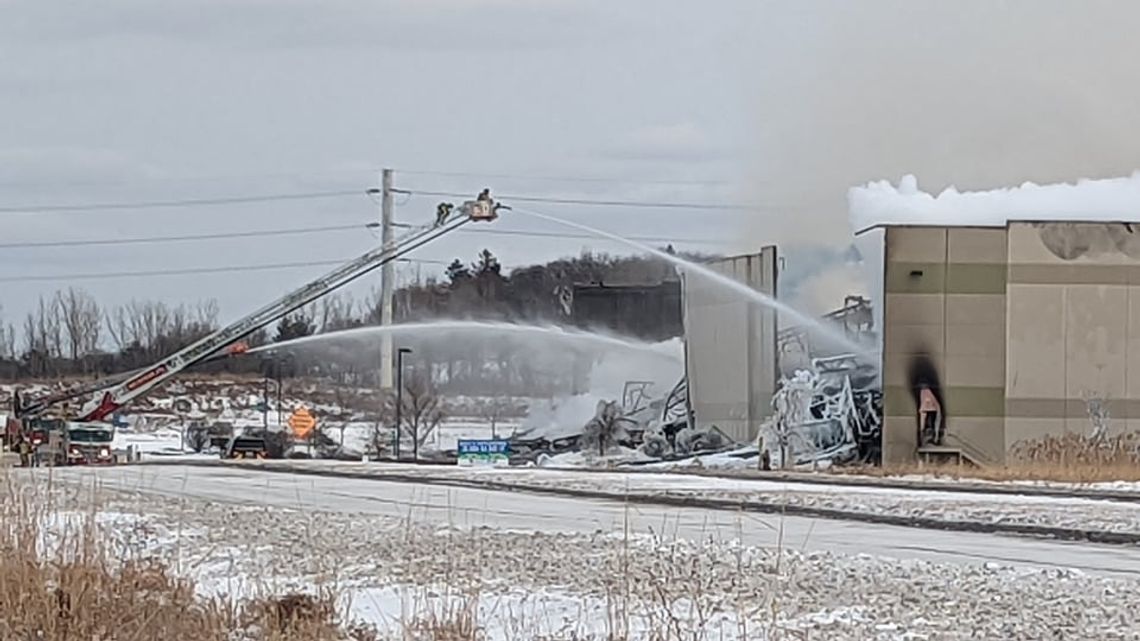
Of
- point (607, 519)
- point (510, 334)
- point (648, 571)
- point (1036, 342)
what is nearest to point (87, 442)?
point (510, 334)

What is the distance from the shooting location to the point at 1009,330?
170 feet

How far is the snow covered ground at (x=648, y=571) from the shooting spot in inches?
499

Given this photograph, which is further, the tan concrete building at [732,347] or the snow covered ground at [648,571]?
the tan concrete building at [732,347]

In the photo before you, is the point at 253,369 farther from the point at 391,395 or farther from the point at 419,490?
the point at 419,490

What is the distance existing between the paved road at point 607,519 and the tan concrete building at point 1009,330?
20832 millimetres

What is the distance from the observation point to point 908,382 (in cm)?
5244

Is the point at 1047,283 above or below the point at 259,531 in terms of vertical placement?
above

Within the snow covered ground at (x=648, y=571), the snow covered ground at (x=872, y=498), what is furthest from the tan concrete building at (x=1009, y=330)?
the snow covered ground at (x=648, y=571)

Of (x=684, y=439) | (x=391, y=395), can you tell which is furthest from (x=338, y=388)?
(x=684, y=439)

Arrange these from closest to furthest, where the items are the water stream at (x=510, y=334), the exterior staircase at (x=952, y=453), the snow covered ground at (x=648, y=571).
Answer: the snow covered ground at (x=648, y=571) → the exterior staircase at (x=952, y=453) → the water stream at (x=510, y=334)

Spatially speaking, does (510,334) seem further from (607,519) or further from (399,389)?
(607,519)

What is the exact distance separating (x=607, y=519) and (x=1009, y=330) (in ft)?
97.7

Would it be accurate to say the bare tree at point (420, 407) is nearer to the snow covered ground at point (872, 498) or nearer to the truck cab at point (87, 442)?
the truck cab at point (87, 442)

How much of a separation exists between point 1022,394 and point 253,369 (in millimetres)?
55702
